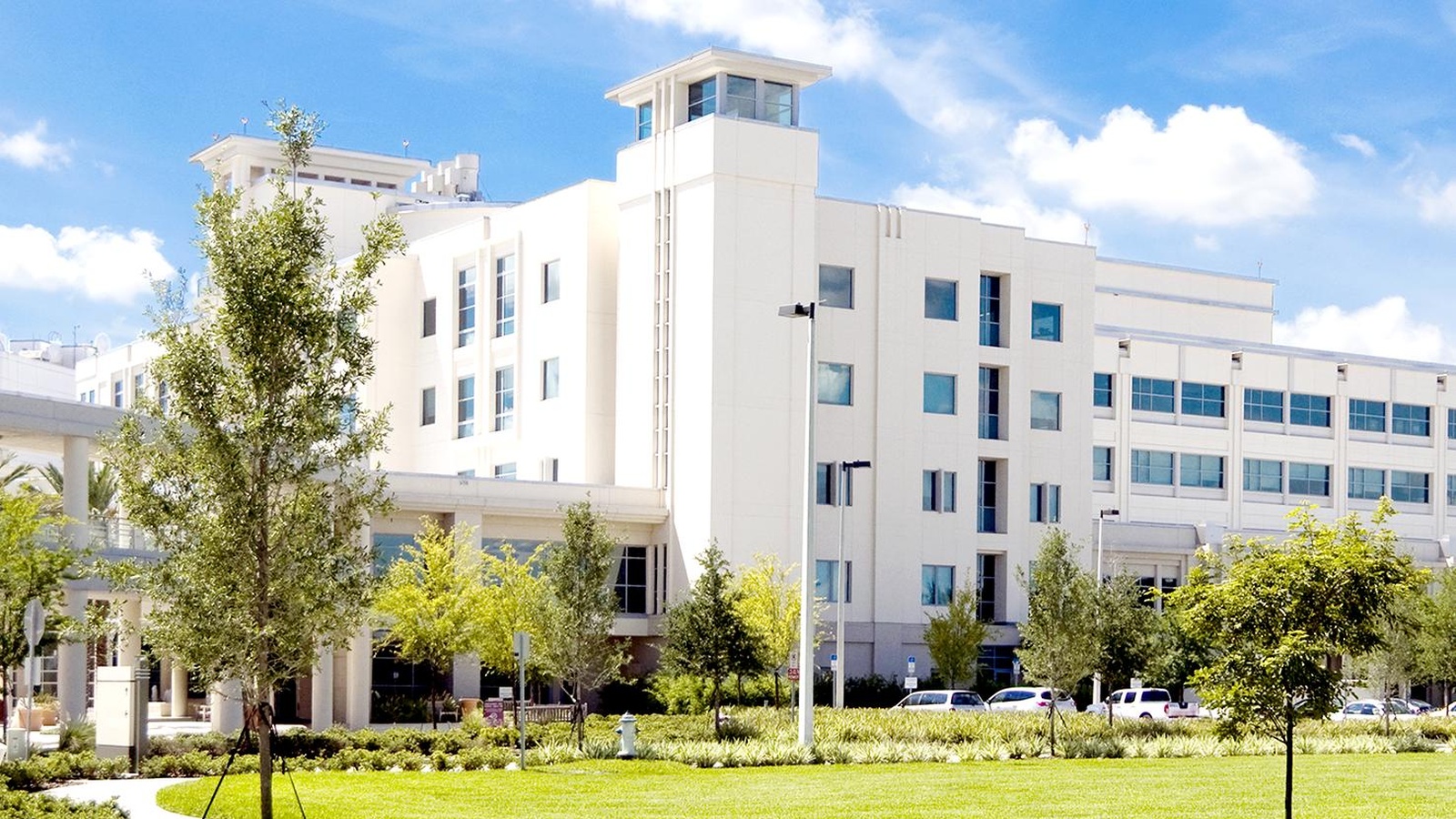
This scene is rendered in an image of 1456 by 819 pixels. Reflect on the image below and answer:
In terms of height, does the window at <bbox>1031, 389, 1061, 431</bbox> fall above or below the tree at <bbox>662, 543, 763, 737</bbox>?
above

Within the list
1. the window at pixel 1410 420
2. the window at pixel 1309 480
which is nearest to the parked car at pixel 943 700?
the window at pixel 1309 480

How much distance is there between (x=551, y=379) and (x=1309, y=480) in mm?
41535

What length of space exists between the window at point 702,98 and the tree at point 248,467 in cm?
4570

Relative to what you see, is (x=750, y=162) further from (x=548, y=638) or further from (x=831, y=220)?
(x=548, y=638)

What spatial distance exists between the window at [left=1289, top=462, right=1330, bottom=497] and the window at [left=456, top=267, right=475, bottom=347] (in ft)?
136

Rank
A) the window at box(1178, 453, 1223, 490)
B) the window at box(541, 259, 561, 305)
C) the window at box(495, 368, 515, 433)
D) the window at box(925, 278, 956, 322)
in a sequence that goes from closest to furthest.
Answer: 1. the window at box(541, 259, 561, 305)
2. the window at box(925, 278, 956, 322)
3. the window at box(495, 368, 515, 433)
4. the window at box(1178, 453, 1223, 490)

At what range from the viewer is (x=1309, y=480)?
91.8m

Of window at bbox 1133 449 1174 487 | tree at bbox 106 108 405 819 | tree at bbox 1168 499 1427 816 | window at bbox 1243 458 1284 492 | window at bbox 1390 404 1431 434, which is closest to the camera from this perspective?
tree at bbox 106 108 405 819

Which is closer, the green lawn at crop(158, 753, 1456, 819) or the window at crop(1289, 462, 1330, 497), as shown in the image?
the green lawn at crop(158, 753, 1456, 819)

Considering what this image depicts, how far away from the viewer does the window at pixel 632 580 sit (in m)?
65.6

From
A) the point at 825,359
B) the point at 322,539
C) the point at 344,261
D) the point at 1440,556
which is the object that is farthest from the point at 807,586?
the point at 1440,556

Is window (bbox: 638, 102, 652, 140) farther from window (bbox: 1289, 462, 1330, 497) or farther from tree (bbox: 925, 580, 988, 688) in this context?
window (bbox: 1289, 462, 1330, 497)

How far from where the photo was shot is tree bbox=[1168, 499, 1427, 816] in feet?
71.6

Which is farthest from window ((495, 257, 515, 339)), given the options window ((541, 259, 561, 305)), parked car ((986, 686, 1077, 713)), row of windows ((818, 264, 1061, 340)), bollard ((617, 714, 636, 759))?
bollard ((617, 714, 636, 759))
